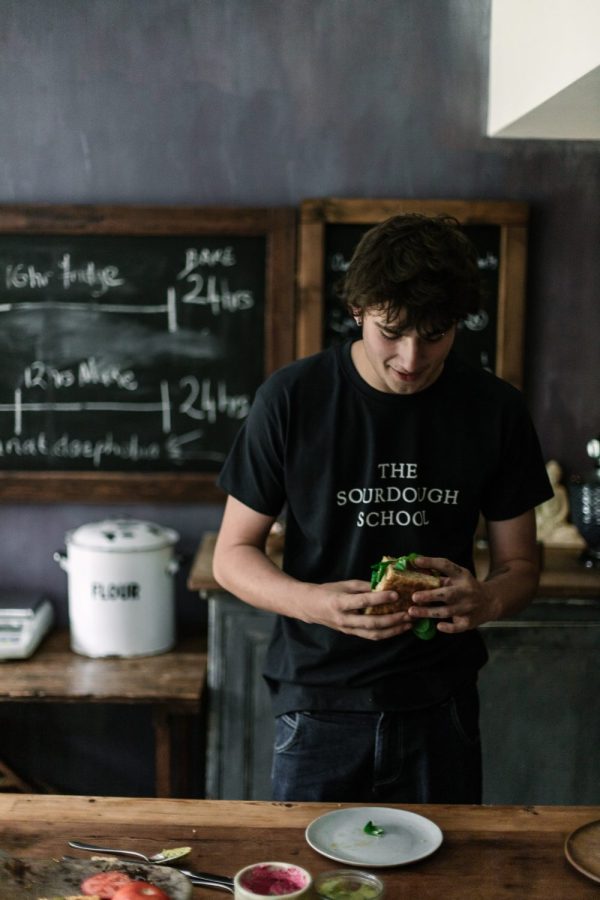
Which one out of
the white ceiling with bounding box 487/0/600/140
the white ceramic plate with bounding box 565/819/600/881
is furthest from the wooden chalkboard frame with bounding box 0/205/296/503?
the white ceramic plate with bounding box 565/819/600/881

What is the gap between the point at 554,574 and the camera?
2.83 metres

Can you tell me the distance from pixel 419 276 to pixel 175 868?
986 mm

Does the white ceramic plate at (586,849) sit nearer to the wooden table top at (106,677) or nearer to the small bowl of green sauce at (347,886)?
the small bowl of green sauce at (347,886)

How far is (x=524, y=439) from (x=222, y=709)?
1.32m

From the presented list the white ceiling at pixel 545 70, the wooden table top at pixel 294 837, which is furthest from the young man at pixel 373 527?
the white ceiling at pixel 545 70

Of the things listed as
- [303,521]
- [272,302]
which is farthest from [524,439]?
[272,302]

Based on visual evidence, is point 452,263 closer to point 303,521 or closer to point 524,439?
point 524,439

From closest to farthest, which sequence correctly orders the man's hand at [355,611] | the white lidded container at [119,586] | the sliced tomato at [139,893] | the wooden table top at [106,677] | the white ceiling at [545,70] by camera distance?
the sliced tomato at [139,893], the man's hand at [355,611], the white ceiling at [545,70], the wooden table top at [106,677], the white lidded container at [119,586]

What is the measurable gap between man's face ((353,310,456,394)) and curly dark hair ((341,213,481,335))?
0.05 feet

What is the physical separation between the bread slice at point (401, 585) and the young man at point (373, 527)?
123 millimetres

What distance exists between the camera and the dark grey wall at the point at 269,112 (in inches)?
120

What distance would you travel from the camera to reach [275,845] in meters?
1.43

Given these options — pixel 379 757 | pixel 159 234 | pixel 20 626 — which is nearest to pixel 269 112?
pixel 159 234

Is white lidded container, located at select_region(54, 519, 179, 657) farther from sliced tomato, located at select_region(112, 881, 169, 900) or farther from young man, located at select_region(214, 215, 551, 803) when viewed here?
sliced tomato, located at select_region(112, 881, 169, 900)
